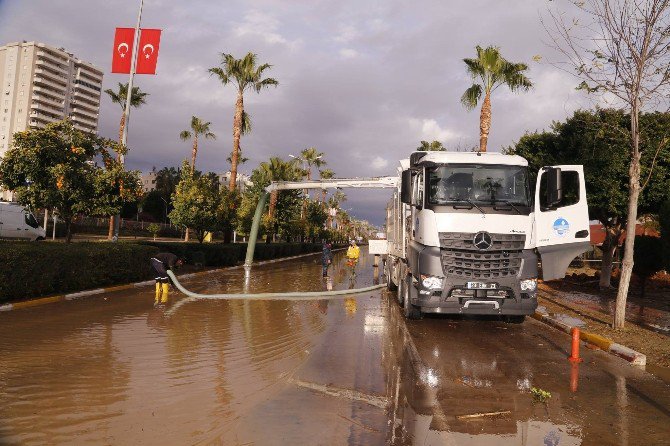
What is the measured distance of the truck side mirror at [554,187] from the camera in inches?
389

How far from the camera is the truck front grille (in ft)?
32.7

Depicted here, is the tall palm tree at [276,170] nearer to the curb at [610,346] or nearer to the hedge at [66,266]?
the hedge at [66,266]

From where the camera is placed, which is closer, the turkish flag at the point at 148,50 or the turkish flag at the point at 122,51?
the turkish flag at the point at 148,50

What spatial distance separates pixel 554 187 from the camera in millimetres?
9961

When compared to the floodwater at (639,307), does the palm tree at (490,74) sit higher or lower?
higher

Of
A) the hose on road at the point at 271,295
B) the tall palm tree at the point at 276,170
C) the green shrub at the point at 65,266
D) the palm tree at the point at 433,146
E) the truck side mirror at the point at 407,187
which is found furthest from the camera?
the tall palm tree at the point at 276,170

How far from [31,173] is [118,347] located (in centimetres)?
1064

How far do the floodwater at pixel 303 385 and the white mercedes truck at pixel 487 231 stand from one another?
937 mm

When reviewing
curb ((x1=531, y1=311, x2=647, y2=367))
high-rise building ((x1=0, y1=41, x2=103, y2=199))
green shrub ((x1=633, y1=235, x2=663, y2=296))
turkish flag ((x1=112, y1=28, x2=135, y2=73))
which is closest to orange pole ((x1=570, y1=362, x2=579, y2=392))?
curb ((x1=531, y1=311, x2=647, y2=367))

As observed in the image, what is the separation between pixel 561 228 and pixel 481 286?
7.33ft

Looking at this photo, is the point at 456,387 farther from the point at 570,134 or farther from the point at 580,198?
the point at 570,134

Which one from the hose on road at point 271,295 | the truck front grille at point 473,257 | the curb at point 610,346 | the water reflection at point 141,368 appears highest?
the truck front grille at point 473,257

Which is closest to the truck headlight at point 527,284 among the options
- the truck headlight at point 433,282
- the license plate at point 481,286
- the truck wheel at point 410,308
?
the license plate at point 481,286

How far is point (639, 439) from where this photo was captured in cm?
495
